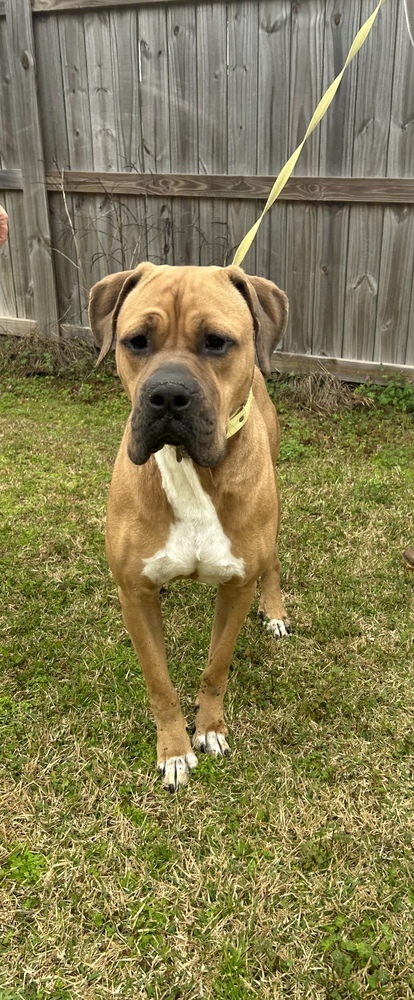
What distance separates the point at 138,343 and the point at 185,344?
170mm

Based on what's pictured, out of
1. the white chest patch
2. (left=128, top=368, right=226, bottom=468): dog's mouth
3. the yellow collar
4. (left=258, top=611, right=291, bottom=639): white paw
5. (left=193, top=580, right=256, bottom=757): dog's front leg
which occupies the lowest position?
(left=258, top=611, right=291, bottom=639): white paw

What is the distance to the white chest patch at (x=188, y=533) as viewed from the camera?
240cm

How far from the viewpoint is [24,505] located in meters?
4.73

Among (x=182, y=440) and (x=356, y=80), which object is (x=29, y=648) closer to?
(x=182, y=440)

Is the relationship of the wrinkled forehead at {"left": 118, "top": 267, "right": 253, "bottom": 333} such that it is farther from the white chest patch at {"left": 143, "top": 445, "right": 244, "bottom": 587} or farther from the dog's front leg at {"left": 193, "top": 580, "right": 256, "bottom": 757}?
the dog's front leg at {"left": 193, "top": 580, "right": 256, "bottom": 757}

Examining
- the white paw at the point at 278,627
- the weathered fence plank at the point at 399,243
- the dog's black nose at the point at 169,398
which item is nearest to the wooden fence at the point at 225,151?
the weathered fence plank at the point at 399,243

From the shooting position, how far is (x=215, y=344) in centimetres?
222

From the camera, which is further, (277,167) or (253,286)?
(277,167)

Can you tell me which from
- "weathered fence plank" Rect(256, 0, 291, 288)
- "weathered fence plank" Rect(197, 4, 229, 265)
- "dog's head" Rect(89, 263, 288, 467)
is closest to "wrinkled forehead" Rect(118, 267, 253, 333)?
"dog's head" Rect(89, 263, 288, 467)

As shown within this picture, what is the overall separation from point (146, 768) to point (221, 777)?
294mm

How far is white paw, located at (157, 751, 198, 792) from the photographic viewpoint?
8.89 feet

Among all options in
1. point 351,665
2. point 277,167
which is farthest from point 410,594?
point 277,167

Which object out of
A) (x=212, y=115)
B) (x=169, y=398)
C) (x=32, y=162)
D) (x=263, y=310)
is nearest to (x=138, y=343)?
(x=169, y=398)

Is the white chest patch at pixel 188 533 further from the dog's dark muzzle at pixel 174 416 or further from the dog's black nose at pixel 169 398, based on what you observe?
the dog's black nose at pixel 169 398
